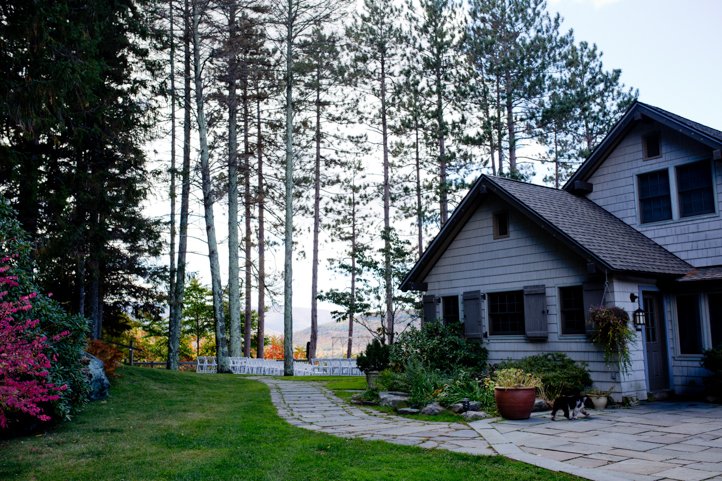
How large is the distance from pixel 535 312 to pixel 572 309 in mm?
819

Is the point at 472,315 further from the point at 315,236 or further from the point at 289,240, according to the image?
the point at 315,236

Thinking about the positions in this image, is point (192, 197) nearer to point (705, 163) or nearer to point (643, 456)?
point (705, 163)

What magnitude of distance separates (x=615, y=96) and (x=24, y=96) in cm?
2323

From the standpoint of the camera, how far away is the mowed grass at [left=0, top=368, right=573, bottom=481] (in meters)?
5.87

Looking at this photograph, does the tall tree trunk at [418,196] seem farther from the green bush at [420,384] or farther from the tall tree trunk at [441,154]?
the green bush at [420,384]

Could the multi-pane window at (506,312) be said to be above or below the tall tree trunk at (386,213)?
below

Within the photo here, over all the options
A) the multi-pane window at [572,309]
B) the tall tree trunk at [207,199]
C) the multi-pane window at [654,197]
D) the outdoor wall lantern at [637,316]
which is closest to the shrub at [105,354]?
the tall tree trunk at [207,199]

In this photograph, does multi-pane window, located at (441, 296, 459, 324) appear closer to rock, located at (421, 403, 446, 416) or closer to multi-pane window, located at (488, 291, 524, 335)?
multi-pane window, located at (488, 291, 524, 335)

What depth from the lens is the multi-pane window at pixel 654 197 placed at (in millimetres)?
13766

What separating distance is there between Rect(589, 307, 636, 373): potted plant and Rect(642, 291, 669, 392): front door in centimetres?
127

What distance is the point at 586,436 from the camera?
26.0 feet

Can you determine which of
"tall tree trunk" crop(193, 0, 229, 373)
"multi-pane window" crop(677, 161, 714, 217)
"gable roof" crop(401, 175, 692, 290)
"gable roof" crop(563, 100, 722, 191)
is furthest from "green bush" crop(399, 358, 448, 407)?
"tall tree trunk" crop(193, 0, 229, 373)

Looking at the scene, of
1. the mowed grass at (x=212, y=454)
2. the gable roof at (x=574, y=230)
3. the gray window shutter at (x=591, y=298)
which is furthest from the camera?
the gable roof at (x=574, y=230)

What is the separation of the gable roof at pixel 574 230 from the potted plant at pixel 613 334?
889mm
